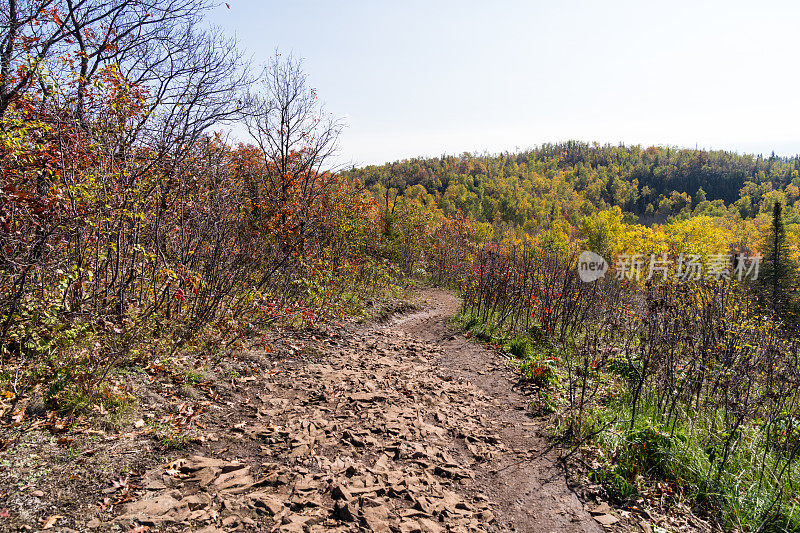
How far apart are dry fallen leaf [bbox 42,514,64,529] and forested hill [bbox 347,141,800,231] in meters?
67.0

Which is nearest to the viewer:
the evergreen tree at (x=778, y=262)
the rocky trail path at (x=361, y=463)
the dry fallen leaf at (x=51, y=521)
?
the dry fallen leaf at (x=51, y=521)

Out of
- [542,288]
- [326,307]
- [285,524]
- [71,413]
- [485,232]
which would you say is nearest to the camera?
[285,524]

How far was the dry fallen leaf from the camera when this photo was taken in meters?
2.10

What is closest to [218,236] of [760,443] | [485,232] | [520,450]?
[520,450]

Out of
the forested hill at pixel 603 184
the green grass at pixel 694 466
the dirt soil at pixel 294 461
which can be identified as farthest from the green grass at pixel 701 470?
the forested hill at pixel 603 184

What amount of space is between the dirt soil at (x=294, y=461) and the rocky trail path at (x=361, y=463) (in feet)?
0.04

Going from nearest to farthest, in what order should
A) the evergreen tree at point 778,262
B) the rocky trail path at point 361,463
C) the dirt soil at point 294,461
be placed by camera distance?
the dirt soil at point 294,461, the rocky trail path at point 361,463, the evergreen tree at point 778,262

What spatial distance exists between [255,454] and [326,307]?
474 cm

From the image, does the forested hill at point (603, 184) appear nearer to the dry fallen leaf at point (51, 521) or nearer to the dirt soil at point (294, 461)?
the dirt soil at point (294, 461)

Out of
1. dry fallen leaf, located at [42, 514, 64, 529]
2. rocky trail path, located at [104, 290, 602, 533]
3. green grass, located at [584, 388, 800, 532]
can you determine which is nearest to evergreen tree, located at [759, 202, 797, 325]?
green grass, located at [584, 388, 800, 532]

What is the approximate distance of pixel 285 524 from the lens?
2416 millimetres

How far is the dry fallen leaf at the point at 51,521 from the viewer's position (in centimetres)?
A: 210

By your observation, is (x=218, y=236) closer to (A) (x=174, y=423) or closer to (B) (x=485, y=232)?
(A) (x=174, y=423)

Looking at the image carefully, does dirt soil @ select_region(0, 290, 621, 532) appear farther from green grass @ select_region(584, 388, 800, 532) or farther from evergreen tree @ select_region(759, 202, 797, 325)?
evergreen tree @ select_region(759, 202, 797, 325)
